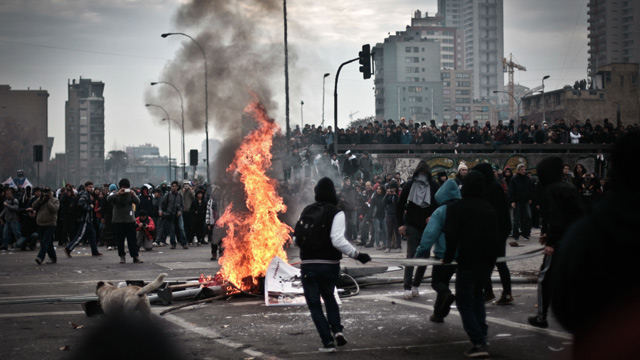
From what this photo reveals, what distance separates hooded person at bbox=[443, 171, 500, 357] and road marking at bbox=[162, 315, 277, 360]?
2.00m

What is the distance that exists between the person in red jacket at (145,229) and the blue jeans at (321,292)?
49.3ft

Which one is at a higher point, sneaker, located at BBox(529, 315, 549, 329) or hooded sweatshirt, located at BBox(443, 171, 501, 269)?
hooded sweatshirt, located at BBox(443, 171, 501, 269)

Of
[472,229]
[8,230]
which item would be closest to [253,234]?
[472,229]

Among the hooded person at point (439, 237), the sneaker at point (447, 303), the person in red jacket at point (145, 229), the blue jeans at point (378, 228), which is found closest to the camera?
the sneaker at point (447, 303)

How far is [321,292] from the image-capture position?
291 inches

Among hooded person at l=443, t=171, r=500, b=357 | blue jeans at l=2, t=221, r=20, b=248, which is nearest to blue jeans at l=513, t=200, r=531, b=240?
hooded person at l=443, t=171, r=500, b=357

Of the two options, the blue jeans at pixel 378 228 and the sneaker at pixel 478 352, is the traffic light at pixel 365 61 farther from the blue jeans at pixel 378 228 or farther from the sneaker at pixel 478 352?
the sneaker at pixel 478 352

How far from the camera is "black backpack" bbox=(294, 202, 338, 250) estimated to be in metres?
7.39

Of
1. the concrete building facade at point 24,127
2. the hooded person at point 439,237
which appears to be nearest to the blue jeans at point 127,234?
the hooded person at point 439,237

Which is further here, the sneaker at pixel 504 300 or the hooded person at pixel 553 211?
the sneaker at pixel 504 300

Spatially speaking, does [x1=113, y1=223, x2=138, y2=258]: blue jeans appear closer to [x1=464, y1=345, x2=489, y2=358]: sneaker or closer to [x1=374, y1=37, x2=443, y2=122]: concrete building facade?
[x1=464, y1=345, x2=489, y2=358]: sneaker

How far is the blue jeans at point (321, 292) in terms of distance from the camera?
285 inches

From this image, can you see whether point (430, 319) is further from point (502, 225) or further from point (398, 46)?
point (398, 46)

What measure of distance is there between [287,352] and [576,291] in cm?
487
